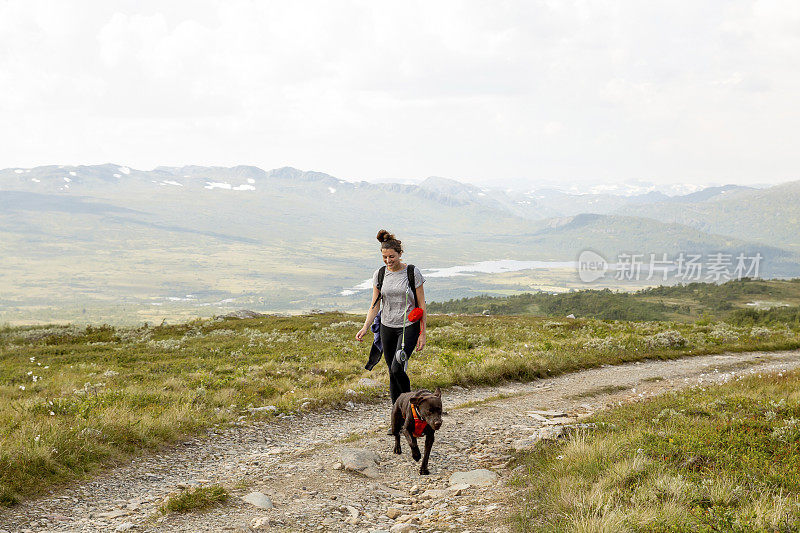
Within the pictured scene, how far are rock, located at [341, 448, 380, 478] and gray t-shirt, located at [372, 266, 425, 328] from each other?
220 cm

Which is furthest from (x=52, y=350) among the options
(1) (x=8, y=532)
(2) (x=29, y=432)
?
(1) (x=8, y=532)

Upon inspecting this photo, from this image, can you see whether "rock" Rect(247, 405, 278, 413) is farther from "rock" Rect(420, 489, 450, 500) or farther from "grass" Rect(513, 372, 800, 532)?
"grass" Rect(513, 372, 800, 532)

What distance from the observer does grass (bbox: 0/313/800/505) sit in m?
8.14

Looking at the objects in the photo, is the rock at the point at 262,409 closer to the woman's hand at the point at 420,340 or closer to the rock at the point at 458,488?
the woman's hand at the point at 420,340

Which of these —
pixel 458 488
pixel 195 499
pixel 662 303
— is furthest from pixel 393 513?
pixel 662 303

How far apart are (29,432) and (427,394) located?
6607 millimetres

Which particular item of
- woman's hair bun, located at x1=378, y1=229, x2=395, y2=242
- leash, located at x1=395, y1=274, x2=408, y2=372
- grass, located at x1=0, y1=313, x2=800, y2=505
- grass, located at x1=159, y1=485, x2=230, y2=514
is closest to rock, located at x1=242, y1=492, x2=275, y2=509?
grass, located at x1=159, y1=485, x2=230, y2=514

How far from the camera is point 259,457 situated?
29.1 ft

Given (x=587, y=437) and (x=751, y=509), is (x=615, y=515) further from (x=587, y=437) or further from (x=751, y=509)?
(x=587, y=437)

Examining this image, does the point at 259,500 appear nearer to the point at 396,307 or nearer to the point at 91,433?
the point at 396,307

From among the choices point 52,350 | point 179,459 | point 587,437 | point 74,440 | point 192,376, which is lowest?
point 52,350

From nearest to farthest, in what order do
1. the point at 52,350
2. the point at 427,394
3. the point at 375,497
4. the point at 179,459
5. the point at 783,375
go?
the point at 375,497, the point at 427,394, the point at 179,459, the point at 783,375, the point at 52,350

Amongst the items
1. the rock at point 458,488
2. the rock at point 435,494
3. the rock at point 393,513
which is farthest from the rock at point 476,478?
the rock at point 393,513

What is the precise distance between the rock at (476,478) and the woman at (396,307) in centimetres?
200
